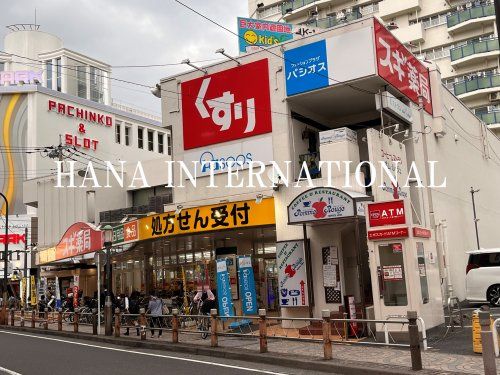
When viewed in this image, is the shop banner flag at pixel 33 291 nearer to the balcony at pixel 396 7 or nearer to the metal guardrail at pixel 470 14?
the balcony at pixel 396 7

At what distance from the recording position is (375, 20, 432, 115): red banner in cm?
1869

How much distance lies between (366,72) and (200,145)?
7290 millimetres

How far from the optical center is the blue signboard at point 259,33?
78.2ft

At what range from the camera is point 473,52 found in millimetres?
48094

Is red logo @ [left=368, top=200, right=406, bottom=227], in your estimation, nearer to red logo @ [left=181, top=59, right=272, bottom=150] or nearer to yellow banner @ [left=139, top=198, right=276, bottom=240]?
yellow banner @ [left=139, top=198, right=276, bottom=240]

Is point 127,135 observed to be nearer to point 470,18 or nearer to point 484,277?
point 470,18

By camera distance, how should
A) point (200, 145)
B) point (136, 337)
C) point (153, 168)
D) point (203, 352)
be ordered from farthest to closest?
1. point (153, 168)
2. point (200, 145)
3. point (136, 337)
4. point (203, 352)

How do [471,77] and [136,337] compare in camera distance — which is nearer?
[136,337]

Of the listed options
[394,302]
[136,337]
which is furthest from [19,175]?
[394,302]

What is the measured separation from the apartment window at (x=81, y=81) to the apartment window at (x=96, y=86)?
869mm

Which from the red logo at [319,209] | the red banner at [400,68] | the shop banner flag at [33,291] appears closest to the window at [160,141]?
the shop banner flag at [33,291]

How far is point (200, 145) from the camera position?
2197 centimetres

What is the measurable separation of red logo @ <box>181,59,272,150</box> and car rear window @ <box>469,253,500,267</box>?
8.99 m

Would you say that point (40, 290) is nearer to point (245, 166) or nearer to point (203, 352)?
point (245, 166)
